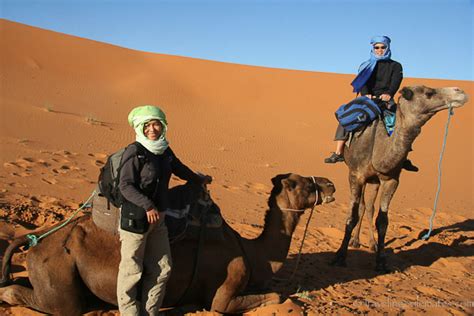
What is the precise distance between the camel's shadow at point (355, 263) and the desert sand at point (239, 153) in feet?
0.10

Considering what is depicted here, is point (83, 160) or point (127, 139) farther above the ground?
point (127, 139)

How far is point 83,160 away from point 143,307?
27.9 ft

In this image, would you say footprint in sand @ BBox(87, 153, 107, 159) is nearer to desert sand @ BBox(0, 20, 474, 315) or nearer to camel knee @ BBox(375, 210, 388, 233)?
desert sand @ BBox(0, 20, 474, 315)

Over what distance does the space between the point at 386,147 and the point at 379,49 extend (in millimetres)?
1736

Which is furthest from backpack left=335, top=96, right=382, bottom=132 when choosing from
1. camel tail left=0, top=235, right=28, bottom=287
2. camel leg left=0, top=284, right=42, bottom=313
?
camel leg left=0, top=284, right=42, bottom=313

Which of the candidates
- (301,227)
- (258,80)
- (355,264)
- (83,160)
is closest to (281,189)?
(355,264)

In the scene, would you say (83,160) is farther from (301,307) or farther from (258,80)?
(258,80)

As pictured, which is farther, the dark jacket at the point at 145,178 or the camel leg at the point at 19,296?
the camel leg at the point at 19,296

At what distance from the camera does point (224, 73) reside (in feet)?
132

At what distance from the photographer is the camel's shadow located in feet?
19.1

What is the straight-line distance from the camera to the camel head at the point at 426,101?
6160mm

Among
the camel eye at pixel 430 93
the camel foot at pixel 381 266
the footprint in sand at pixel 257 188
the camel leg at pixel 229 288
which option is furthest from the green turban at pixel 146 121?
the footprint in sand at pixel 257 188

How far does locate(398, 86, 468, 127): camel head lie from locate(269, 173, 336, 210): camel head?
2056 millimetres

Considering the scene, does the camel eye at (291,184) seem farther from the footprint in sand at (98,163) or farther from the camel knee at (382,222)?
the footprint in sand at (98,163)
